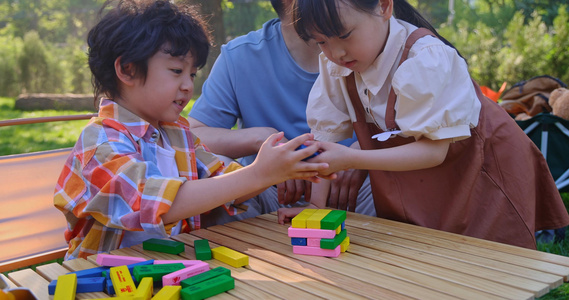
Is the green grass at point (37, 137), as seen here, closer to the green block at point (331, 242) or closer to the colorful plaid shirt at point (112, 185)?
the colorful plaid shirt at point (112, 185)

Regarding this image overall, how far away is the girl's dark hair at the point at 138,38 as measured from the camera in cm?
191

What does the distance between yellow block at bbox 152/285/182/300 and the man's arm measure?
1173mm

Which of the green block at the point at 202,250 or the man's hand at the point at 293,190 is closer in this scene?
the green block at the point at 202,250

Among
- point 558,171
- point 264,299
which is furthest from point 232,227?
point 558,171

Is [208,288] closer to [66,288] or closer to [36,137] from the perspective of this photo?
[66,288]

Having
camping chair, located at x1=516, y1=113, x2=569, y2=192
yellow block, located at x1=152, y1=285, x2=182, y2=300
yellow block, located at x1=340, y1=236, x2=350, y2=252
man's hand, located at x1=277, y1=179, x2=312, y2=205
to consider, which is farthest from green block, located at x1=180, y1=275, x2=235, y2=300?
camping chair, located at x1=516, y1=113, x2=569, y2=192

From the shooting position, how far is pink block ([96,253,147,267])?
4.74ft

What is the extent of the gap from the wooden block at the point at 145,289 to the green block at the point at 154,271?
0.02m

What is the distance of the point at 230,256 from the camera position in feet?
4.84

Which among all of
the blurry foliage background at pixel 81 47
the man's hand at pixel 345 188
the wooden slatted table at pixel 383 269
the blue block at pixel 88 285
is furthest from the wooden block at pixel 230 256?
the blurry foliage background at pixel 81 47

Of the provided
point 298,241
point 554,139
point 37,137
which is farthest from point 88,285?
point 37,137

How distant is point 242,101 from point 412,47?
111 centimetres

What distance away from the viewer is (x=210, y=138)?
2537 mm

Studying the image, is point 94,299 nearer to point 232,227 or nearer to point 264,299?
point 264,299
